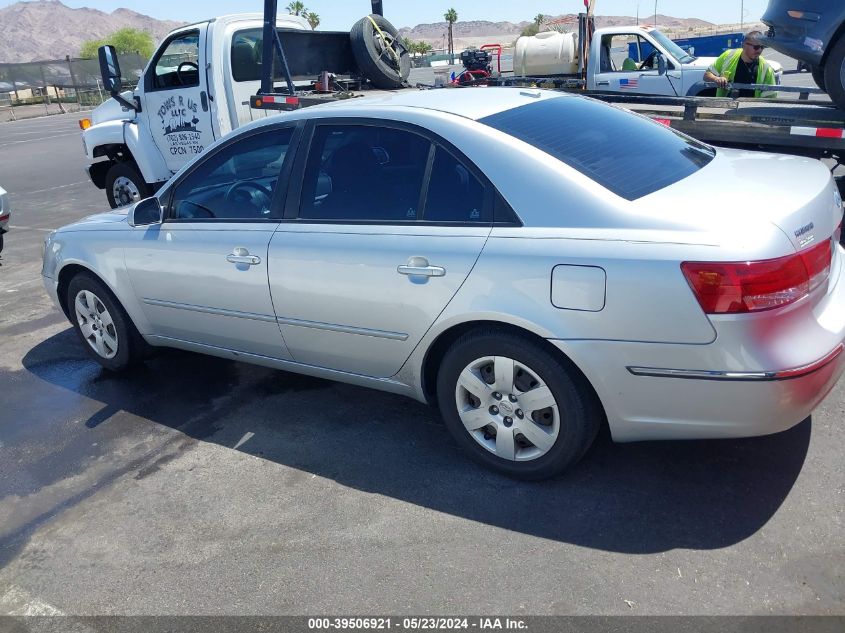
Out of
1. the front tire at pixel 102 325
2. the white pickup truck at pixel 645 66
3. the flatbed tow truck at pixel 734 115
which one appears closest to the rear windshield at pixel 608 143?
the flatbed tow truck at pixel 734 115

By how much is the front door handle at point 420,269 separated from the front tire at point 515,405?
0.30 meters

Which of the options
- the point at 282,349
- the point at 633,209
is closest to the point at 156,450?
the point at 282,349

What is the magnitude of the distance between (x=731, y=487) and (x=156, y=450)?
2803mm

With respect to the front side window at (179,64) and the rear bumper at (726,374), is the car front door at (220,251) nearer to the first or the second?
the rear bumper at (726,374)

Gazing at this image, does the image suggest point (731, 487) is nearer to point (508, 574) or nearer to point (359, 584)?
point (508, 574)

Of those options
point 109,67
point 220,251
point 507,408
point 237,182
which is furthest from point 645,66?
point 507,408

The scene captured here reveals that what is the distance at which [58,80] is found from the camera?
38250 mm

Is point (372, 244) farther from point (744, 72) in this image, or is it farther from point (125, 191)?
point (744, 72)

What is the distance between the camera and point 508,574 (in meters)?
2.81

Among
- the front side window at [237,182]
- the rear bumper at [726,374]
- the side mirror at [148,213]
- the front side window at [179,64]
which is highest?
the front side window at [179,64]

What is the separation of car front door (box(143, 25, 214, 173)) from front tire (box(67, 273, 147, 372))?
3.71 m

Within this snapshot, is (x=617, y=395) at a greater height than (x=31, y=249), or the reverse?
(x=617, y=395)

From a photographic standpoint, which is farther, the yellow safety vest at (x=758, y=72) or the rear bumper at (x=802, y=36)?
the yellow safety vest at (x=758, y=72)

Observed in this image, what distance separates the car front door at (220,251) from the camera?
12.9ft
